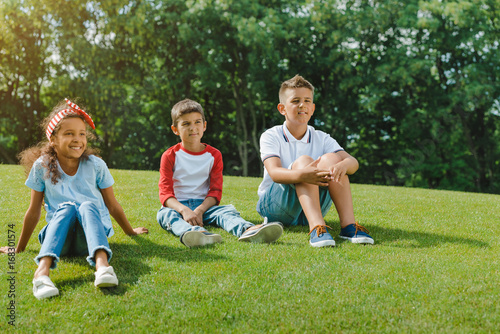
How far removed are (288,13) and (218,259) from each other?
17.6m

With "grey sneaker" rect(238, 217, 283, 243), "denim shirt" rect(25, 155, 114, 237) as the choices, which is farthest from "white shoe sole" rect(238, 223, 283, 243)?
"denim shirt" rect(25, 155, 114, 237)

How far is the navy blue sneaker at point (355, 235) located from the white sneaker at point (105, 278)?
2094mm

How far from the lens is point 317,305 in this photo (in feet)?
8.12

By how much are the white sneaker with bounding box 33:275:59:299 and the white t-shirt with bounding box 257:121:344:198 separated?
218cm

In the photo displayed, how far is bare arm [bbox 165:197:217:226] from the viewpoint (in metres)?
4.14

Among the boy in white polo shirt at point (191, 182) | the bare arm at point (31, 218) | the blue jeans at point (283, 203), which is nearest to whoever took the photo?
the bare arm at point (31, 218)

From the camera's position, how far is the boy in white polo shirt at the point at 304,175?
3.76 m

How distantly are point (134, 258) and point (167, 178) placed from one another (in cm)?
127

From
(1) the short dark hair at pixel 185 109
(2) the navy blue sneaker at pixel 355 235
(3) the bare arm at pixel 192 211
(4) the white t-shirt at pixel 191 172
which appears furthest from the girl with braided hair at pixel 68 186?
(2) the navy blue sneaker at pixel 355 235

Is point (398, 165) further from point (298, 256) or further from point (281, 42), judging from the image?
point (298, 256)

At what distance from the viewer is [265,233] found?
3.71 meters

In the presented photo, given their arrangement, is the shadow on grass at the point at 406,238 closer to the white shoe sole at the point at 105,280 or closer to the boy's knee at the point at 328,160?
the boy's knee at the point at 328,160

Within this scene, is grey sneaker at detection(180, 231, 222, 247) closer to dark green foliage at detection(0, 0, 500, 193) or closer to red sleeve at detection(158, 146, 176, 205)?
red sleeve at detection(158, 146, 176, 205)

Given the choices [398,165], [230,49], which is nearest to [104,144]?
[230,49]
